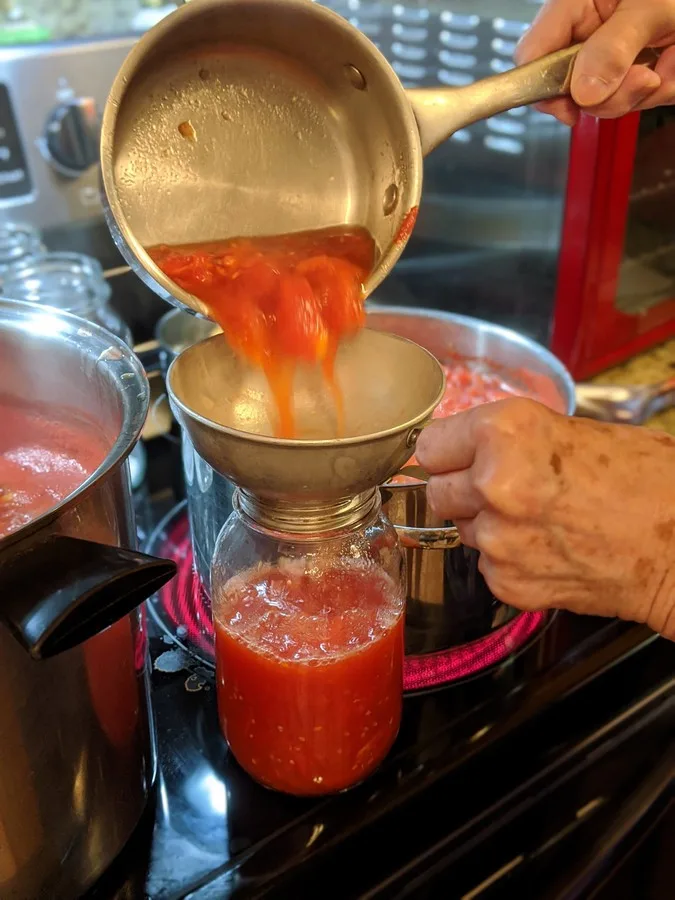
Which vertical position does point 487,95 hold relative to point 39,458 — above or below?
above

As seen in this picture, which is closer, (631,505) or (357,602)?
(631,505)

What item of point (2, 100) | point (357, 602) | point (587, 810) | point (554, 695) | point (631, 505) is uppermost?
point (2, 100)

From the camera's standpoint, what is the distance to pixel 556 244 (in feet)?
3.76

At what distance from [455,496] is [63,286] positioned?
59 centimetres

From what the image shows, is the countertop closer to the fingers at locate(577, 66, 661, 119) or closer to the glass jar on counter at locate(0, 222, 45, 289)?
the fingers at locate(577, 66, 661, 119)

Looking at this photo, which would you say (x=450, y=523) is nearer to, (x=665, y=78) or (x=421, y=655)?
(x=421, y=655)

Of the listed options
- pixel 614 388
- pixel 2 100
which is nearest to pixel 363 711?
pixel 614 388

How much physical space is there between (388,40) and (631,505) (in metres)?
0.92

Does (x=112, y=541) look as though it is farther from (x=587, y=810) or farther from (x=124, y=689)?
(x=587, y=810)

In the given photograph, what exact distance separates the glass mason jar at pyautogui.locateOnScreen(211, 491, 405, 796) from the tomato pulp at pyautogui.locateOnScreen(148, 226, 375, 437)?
0.09 meters

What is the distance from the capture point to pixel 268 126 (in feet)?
2.27

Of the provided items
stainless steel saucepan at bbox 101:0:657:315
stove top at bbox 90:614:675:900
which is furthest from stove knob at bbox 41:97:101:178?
stove top at bbox 90:614:675:900

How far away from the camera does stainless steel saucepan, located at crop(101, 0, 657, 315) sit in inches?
24.2

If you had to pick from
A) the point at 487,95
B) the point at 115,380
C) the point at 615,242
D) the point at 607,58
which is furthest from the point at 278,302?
the point at 615,242
